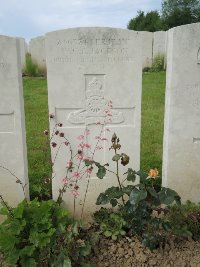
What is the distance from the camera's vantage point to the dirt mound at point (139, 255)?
2.70 m

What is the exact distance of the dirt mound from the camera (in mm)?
2699

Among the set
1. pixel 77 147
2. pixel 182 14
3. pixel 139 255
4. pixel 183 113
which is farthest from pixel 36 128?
pixel 182 14

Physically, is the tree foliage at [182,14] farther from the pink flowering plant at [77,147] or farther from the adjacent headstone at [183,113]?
the pink flowering plant at [77,147]

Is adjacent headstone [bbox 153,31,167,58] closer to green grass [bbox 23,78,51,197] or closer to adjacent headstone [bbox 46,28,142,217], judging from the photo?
green grass [bbox 23,78,51,197]

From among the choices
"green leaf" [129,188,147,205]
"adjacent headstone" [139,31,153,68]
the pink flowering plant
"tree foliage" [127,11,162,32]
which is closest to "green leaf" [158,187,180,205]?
"green leaf" [129,188,147,205]

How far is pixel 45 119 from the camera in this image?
693cm

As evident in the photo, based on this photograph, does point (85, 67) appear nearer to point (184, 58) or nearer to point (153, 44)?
point (184, 58)

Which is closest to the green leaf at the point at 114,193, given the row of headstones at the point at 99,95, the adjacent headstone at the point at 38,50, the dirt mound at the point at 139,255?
the dirt mound at the point at 139,255

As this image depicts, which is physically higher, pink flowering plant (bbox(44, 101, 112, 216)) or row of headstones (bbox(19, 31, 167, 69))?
row of headstones (bbox(19, 31, 167, 69))

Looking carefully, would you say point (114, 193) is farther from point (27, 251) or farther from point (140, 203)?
point (27, 251)

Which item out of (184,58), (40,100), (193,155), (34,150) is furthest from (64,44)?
(40,100)

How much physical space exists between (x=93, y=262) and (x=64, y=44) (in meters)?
1.92

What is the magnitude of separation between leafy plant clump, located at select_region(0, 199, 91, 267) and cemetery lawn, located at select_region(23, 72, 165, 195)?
76cm

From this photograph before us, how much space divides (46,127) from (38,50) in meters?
9.13
